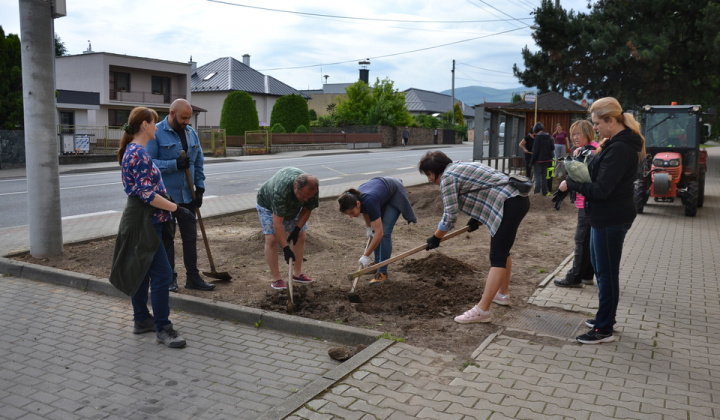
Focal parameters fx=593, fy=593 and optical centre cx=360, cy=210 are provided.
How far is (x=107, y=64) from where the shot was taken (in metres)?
40.7

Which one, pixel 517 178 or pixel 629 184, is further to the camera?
pixel 517 178

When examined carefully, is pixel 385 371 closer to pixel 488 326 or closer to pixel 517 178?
pixel 488 326

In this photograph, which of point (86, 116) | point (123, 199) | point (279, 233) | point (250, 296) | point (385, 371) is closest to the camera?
point (385, 371)

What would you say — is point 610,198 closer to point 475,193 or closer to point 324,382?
point 475,193

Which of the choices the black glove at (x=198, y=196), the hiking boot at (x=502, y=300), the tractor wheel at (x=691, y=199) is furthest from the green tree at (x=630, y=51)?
the black glove at (x=198, y=196)

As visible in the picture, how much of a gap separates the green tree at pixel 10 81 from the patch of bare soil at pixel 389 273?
1556 cm

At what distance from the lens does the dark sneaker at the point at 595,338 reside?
455 cm

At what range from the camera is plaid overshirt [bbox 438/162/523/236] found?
4.89 metres

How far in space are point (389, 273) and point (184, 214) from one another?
2.38 metres

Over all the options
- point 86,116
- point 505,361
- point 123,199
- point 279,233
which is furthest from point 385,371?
point 86,116

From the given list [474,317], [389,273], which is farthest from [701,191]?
[474,317]

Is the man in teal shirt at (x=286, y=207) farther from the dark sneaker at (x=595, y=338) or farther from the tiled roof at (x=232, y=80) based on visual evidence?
the tiled roof at (x=232, y=80)

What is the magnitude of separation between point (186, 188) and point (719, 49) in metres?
17.4

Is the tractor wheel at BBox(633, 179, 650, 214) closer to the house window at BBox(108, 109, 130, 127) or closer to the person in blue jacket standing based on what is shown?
the person in blue jacket standing
